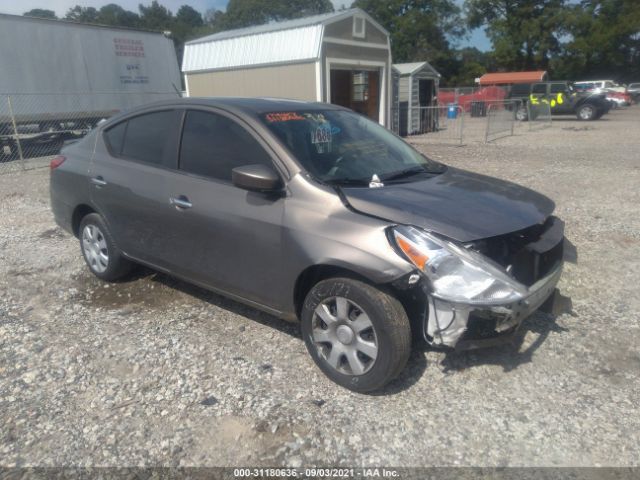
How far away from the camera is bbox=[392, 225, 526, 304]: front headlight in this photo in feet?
8.71

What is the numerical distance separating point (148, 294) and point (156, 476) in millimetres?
2282

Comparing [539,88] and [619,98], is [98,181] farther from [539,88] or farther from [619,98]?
[619,98]

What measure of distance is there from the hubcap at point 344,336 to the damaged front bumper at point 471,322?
341mm

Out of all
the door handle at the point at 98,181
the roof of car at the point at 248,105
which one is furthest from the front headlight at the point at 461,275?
the door handle at the point at 98,181

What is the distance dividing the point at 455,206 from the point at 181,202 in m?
1.92

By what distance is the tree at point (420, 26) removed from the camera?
58312mm

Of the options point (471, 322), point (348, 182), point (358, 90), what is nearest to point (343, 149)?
point (348, 182)

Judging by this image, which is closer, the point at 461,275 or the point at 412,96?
the point at 461,275

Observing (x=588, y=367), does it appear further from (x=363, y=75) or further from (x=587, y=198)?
(x=363, y=75)

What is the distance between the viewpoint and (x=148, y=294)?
4.50m

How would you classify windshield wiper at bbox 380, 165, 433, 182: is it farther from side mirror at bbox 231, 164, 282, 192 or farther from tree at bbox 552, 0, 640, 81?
tree at bbox 552, 0, 640, 81

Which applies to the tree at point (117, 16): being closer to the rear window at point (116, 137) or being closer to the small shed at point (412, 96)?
the small shed at point (412, 96)

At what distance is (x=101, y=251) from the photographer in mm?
4598

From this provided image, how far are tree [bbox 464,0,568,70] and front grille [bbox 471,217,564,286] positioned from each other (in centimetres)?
5664
